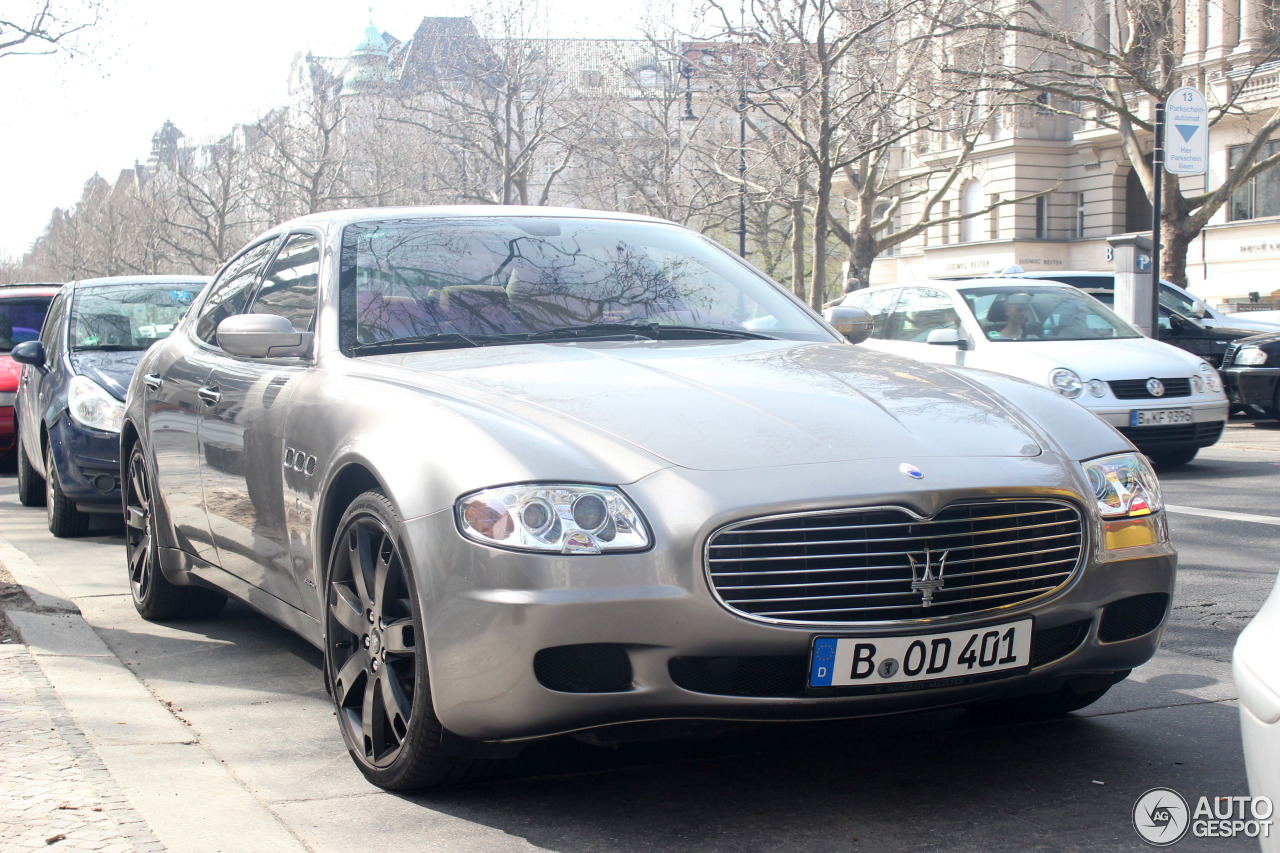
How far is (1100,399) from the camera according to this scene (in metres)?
10.5

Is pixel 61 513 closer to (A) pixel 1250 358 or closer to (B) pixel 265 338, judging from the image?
(B) pixel 265 338

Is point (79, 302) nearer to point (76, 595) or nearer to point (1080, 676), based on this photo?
point (76, 595)

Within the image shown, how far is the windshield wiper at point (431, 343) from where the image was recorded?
412 cm

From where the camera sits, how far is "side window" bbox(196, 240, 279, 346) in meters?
5.34

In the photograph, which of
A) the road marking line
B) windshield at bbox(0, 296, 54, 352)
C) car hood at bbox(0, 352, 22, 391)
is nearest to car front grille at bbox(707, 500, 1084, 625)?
the road marking line

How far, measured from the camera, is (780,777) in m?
3.54

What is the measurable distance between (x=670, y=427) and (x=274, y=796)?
54.4 inches

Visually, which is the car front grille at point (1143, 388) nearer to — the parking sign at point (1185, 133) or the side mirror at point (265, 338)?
the parking sign at point (1185, 133)

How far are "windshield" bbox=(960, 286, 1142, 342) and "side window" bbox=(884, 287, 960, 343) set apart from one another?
0.20m

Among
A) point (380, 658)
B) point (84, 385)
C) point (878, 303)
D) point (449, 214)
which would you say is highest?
point (449, 214)

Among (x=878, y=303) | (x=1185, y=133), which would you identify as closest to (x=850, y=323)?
(x=878, y=303)

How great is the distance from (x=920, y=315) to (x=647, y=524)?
9.71 m

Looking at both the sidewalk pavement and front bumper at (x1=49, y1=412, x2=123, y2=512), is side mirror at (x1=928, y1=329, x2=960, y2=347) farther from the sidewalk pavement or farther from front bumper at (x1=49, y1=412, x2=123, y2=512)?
the sidewalk pavement

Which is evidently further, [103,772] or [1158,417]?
[1158,417]
